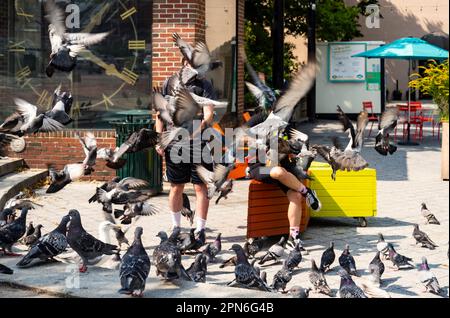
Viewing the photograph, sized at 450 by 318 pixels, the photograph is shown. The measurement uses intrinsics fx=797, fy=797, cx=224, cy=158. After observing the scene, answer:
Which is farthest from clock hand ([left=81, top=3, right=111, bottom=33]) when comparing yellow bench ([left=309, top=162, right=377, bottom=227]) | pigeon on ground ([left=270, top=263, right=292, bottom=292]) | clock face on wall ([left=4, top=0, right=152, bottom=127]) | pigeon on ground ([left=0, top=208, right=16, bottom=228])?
pigeon on ground ([left=270, top=263, right=292, bottom=292])

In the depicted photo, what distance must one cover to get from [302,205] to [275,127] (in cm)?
146

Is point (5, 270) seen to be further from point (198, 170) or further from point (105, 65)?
point (105, 65)

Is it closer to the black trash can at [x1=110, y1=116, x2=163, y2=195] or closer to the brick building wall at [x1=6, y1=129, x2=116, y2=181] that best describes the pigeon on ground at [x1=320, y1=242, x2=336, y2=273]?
the black trash can at [x1=110, y1=116, x2=163, y2=195]

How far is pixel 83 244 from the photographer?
6836mm

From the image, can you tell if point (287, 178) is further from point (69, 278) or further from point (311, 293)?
point (69, 278)

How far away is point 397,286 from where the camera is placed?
23.0 ft

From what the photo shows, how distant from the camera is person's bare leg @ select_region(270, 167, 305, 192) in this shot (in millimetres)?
8273

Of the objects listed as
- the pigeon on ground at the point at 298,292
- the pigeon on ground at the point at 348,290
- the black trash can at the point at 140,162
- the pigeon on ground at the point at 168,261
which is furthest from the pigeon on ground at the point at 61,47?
the pigeon on ground at the point at 348,290

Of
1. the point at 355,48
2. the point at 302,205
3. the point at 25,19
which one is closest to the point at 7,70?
the point at 25,19

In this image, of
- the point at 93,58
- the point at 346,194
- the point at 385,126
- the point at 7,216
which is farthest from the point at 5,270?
the point at 93,58

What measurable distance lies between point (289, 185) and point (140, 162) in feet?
12.2

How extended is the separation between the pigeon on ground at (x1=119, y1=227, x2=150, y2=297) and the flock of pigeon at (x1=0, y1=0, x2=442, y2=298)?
52cm
